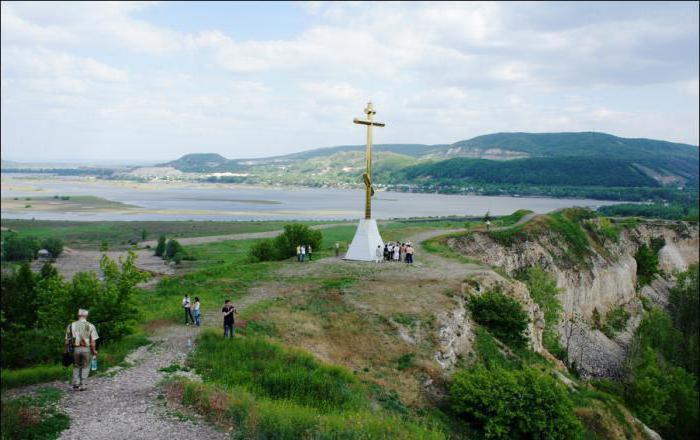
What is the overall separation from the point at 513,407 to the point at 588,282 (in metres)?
40.2

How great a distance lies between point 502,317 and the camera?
2489cm

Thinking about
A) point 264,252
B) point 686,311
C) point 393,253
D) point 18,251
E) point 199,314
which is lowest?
point 686,311

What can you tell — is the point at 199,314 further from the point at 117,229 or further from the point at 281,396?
the point at 117,229

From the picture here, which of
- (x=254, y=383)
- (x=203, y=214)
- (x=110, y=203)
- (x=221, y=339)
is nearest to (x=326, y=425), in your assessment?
(x=254, y=383)

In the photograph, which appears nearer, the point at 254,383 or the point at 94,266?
the point at 254,383

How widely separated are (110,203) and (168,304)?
5774 inches

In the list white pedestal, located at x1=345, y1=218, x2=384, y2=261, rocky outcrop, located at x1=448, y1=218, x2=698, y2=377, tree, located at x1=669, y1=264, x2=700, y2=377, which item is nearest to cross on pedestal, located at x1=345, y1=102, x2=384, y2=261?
white pedestal, located at x1=345, y1=218, x2=384, y2=261

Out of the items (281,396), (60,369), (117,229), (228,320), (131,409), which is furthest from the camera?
(117,229)

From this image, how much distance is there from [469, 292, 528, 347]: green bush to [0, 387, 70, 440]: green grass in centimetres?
1870

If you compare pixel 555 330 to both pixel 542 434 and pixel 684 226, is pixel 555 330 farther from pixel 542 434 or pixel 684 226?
pixel 684 226

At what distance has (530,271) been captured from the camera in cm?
4194

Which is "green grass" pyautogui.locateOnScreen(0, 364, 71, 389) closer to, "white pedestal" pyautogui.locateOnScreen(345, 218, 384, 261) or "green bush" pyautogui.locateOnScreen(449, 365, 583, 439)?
"green bush" pyautogui.locateOnScreen(449, 365, 583, 439)

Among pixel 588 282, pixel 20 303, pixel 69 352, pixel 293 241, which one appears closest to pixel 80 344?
pixel 69 352

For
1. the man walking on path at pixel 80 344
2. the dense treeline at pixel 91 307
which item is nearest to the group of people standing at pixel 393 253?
the dense treeline at pixel 91 307
